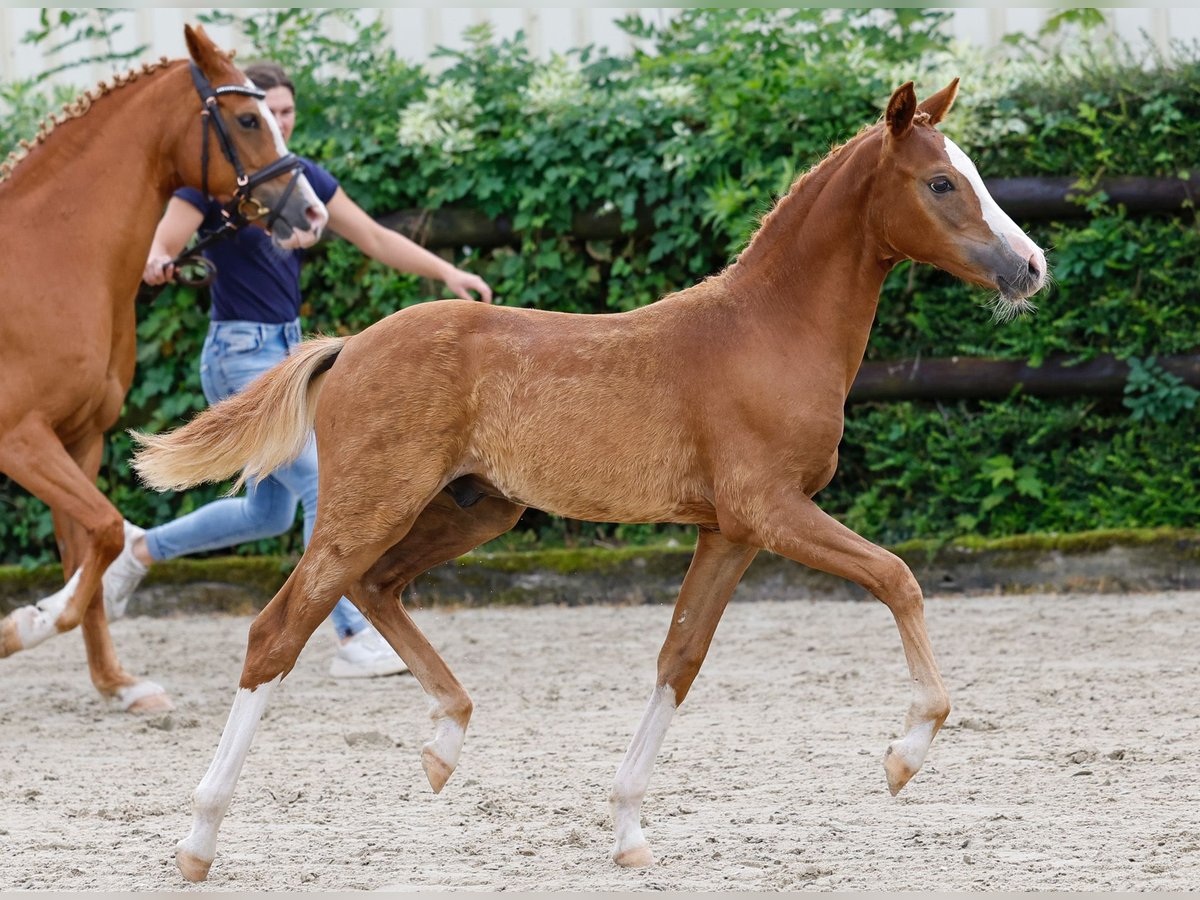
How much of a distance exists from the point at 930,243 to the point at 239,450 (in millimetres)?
1718

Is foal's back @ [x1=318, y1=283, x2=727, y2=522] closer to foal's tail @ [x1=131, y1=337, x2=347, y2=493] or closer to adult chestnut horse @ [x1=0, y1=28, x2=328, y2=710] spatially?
foal's tail @ [x1=131, y1=337, x2=347, y2=493]

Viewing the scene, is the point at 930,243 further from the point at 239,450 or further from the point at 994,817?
the point at 239,450

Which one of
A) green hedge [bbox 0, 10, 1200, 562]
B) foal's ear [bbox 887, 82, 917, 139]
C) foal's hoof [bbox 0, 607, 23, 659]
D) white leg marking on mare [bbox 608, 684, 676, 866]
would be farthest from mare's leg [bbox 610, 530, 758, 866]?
green hedge [bbox 0, 10, 1200, 562]

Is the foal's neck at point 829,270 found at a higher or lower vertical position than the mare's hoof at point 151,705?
higher

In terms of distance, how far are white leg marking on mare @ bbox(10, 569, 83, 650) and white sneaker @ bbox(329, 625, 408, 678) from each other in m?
1.30

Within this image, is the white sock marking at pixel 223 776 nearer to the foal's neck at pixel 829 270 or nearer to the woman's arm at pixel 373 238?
the foal's neck at pixel 829 270

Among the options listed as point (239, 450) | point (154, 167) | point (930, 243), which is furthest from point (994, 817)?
point (154, 167)

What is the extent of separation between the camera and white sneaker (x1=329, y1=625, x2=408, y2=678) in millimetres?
6141

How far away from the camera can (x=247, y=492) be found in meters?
5.78

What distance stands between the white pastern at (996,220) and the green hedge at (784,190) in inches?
150

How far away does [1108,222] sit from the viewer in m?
7.19

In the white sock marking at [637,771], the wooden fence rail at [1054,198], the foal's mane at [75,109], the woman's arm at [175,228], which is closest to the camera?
the white sock marking at [637,771]

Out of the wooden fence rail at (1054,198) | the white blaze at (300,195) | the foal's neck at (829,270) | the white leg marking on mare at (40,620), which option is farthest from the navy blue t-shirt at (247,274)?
the foal's neck at (829,270)

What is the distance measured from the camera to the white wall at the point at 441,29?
8.81 metres
